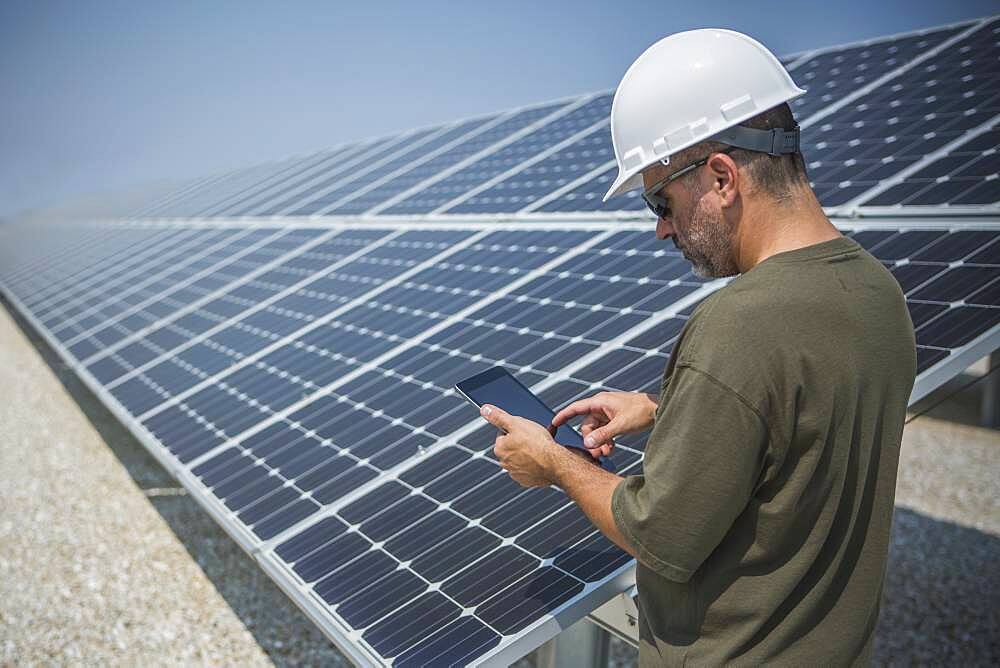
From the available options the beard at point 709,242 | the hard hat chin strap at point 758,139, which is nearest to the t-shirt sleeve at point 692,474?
the beard at point 709,242

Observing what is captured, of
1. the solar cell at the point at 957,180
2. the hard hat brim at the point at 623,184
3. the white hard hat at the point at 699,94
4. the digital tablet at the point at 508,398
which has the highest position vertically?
the white hard hat at the point at 699,94

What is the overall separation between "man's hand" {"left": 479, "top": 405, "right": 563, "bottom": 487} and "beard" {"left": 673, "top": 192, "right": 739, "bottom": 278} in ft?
2.25

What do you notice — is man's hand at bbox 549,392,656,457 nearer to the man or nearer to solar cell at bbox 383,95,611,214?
the man

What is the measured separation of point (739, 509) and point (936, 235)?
3.53 m

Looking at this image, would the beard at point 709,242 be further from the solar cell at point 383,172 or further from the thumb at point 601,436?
the solar cell at point 383,172

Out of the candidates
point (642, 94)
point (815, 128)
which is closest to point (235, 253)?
point (815, 128)

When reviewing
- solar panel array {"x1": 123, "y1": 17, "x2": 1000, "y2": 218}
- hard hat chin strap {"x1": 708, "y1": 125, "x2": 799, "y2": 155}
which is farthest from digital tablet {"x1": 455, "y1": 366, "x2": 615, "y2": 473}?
solar panel array {"x1": 123, "y1": 17, "x2": 1000, "y2": 218}

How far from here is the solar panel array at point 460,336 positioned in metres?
3.85

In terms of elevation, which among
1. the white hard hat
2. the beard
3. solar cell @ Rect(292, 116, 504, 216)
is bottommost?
solar cell @ Rect(292, 116, 504, 216)

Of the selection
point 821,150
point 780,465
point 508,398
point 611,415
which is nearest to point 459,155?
point 821,150

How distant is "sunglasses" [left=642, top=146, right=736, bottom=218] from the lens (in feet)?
7.89

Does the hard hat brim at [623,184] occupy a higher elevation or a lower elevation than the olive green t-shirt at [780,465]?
higher

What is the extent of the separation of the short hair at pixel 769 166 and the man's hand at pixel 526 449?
0.96 meters

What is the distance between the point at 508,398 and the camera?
3.33m
